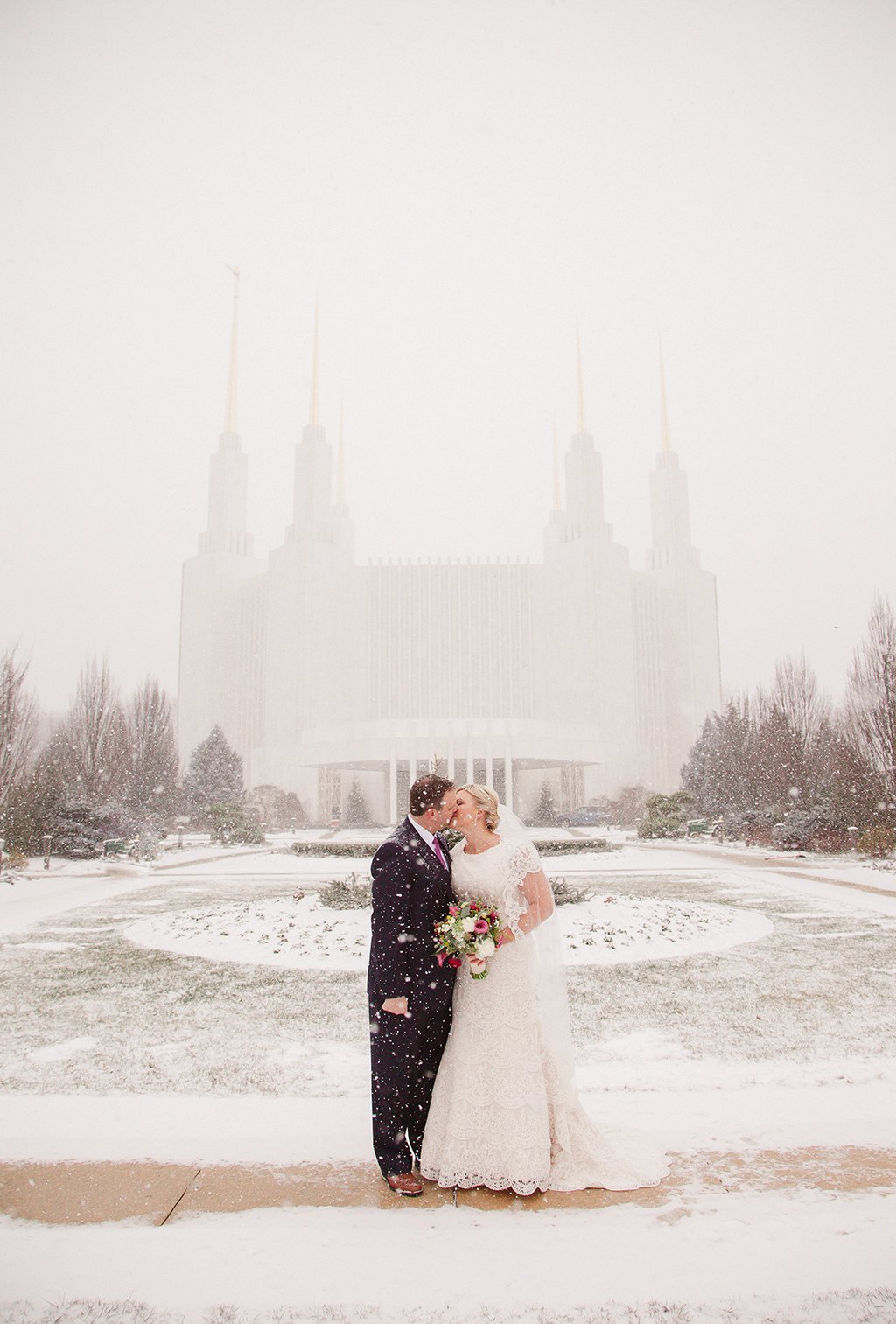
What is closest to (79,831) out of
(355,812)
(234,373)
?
(355,812)

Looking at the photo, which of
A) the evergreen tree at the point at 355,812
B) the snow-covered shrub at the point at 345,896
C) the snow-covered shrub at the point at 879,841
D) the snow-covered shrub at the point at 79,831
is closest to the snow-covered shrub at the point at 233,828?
the snow-covered shrub at the point at 79,831

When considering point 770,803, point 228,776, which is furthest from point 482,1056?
point 228,776

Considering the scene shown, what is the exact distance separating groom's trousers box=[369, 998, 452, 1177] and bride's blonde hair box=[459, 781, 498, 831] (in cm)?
89

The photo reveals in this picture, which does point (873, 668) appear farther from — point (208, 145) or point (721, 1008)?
point (208, 145)

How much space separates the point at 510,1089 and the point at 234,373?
298ft

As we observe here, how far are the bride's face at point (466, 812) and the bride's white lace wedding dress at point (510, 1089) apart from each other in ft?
0.59

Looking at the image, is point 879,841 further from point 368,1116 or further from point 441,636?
point 441,636

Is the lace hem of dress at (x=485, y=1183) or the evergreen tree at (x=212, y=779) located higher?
the evergreen tree at (x=212, y=779)

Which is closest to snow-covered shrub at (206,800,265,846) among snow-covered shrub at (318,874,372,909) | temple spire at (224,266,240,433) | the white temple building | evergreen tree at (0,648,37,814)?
evergreen tree at (0,648,37,814)

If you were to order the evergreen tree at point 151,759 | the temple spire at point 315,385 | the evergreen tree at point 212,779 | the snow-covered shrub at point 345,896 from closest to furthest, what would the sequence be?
the snow-covered shrub at point 345,896
the evergreen tree at point 151,759
the evergreen tree at point 212,779
the temple spire at point 315,385

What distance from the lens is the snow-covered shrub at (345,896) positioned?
39.1 feet

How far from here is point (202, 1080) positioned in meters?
5.07

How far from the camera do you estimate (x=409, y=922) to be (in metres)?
3.55

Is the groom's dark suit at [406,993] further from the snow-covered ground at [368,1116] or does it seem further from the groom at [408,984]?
the snow-covered ground at [368,1116]
